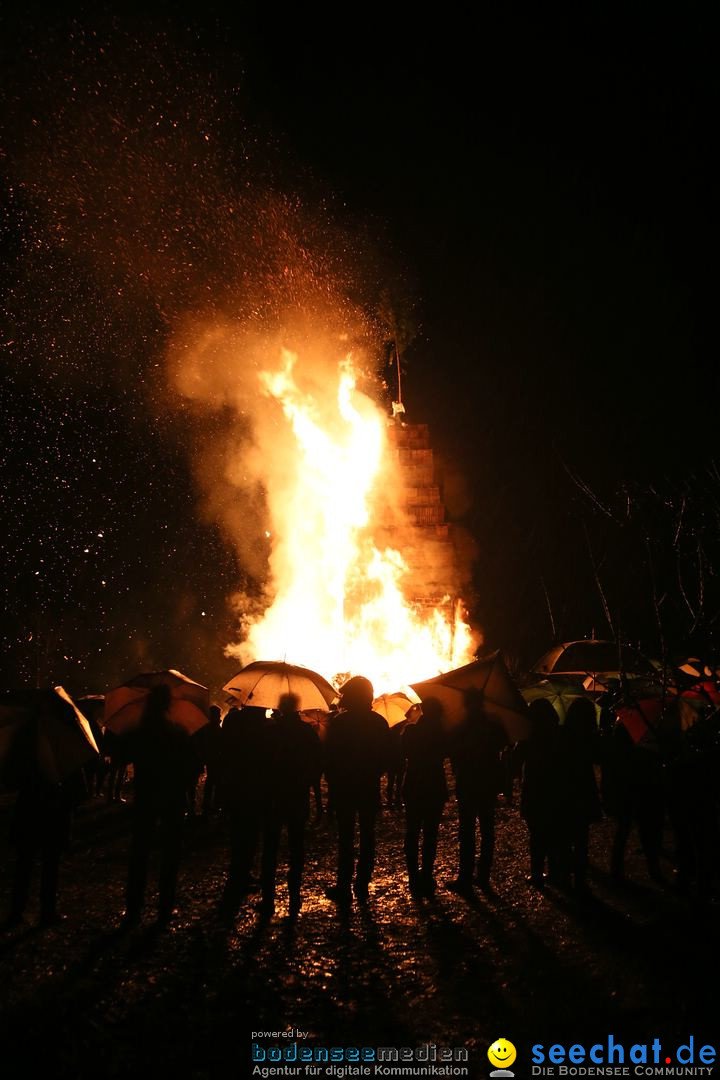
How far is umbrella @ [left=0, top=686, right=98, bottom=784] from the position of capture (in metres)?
5.38

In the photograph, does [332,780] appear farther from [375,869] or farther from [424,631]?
[424,631]

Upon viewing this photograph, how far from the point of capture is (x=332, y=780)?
6605mm

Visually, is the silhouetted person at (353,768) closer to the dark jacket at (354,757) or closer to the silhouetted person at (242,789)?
the dark jacket at (354,757)

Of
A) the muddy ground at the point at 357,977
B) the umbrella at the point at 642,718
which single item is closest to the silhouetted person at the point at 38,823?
the muddy ground at the point at 357,977

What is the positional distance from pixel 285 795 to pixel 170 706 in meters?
1.46

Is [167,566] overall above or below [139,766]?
above

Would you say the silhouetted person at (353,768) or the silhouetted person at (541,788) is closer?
the silhouetted person at (353,768)

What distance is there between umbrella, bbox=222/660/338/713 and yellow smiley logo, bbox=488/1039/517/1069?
4123mm

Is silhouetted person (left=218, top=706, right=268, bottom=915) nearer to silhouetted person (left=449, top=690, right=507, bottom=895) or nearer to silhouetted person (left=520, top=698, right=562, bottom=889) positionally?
silhouetted person (left=449, top=690, right=507, bottom=895)

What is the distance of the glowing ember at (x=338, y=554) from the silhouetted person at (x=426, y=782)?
38.3 ft

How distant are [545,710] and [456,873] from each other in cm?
246

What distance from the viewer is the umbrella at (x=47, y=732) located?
5.38 m

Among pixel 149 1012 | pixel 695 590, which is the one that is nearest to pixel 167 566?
pixel 695 590

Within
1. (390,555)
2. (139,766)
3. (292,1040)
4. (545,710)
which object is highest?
(390,555)
